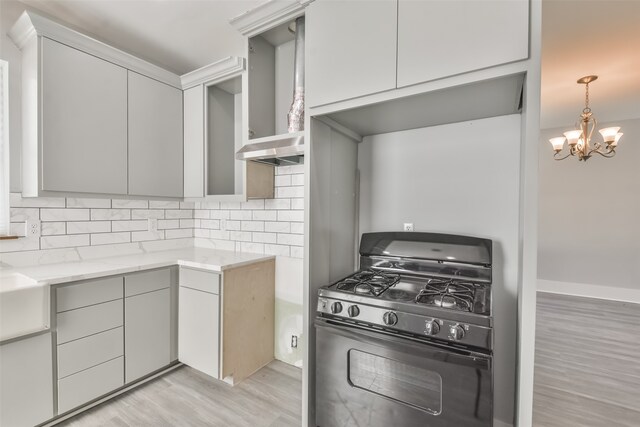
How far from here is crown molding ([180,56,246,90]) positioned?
231 centimetres

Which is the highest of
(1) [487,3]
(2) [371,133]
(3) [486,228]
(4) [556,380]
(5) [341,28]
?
(5) [341,28]

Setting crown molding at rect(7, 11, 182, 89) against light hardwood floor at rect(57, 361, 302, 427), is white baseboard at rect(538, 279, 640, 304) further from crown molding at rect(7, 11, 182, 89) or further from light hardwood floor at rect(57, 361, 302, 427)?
crown molding at rect(7, 11, 182, 89)

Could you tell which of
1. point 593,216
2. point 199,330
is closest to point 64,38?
point 199,330

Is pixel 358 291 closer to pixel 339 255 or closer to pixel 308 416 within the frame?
pixel 339 255

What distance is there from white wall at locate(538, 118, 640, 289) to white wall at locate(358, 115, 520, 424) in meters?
4.31

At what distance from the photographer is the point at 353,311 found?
1.41 meters

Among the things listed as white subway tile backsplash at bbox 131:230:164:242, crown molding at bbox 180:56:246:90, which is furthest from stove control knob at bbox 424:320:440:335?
white subway tile backsplash at bbox 131:230:164:242

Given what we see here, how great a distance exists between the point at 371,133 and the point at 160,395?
2333 mm

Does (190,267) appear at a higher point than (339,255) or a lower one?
lower

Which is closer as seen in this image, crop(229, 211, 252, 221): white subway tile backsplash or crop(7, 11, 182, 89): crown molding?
crop(7, 11, 182, 89): crown molding

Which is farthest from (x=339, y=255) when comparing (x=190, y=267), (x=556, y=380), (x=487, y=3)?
(x=556, y=380)

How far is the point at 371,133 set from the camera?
2.02 m

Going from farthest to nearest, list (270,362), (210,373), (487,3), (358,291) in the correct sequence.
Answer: (270,362)
(210,373)
(358,291)
(487,3)

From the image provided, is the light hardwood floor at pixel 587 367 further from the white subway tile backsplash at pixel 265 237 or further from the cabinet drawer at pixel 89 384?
the cabinet drawer at pixel 89 384
